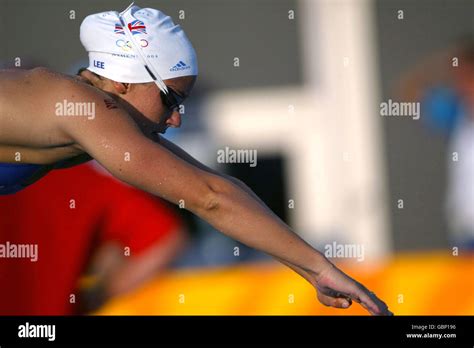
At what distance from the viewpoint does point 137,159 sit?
10.5 feet

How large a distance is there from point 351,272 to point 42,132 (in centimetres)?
176

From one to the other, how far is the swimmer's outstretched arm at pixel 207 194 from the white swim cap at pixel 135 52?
313mm

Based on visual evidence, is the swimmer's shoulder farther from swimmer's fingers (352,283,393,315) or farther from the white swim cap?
swimmer's fingers (352,283,393,315)

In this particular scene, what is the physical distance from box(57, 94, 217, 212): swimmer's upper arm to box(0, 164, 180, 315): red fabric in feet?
4.44

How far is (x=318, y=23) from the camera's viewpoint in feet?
14.7

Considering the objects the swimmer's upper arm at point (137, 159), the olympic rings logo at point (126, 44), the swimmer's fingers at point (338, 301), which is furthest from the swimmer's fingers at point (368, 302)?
the olympic rings logo at point (126, 44)

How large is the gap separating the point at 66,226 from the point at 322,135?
1.35m

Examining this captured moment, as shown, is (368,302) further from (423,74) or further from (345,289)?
(423,74)

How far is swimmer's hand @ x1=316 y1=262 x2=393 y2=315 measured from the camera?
291 centimetres

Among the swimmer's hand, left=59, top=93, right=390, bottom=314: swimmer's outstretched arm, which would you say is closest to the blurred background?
left=59, top=93, right=390, bottom=314: swimmer's outstretched arm

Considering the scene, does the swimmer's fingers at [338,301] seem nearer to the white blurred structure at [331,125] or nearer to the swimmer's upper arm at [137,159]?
the swimmer's upper arm at [137,159]

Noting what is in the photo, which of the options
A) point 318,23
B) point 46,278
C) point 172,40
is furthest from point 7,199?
point 318,23

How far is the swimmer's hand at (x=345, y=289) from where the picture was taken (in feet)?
9.55
